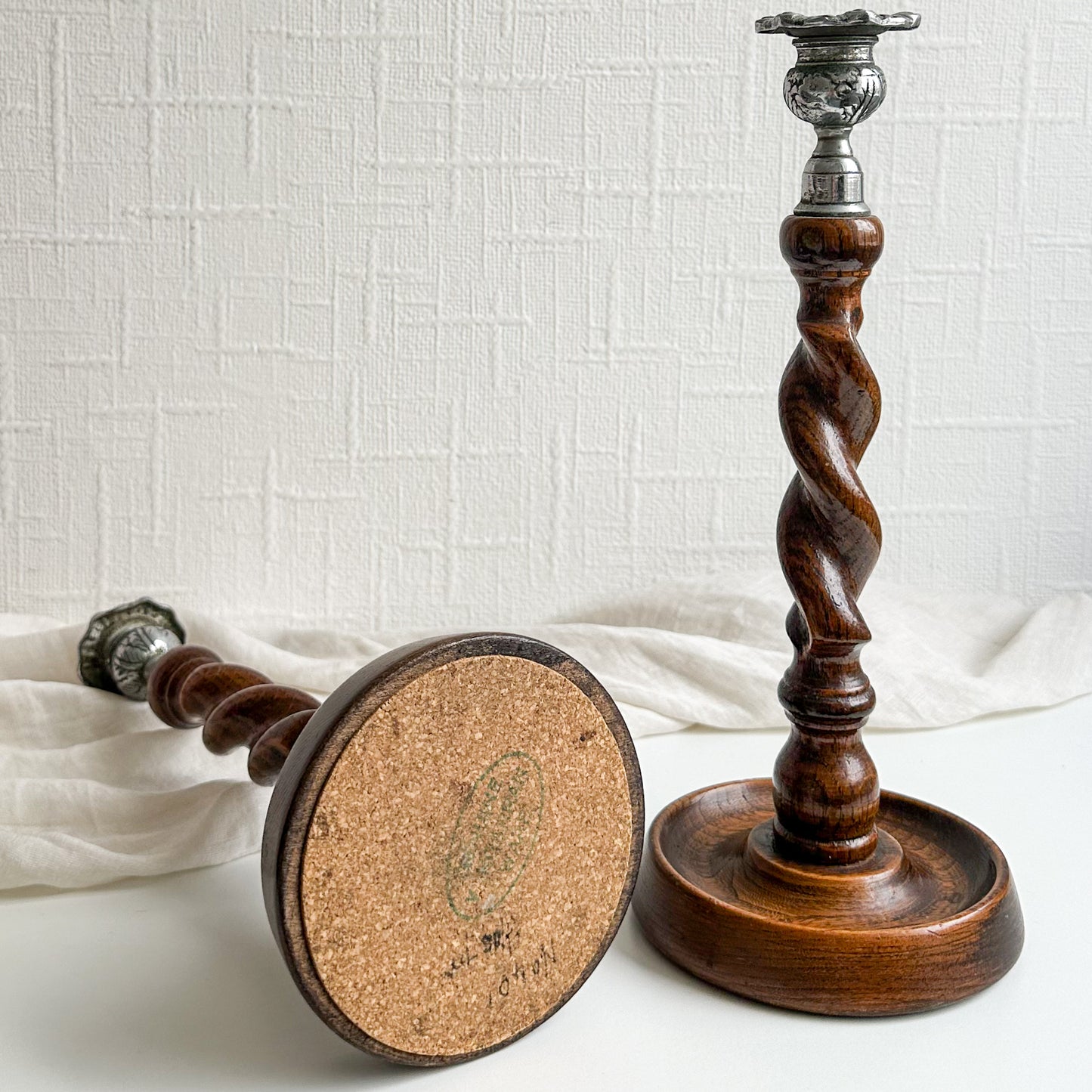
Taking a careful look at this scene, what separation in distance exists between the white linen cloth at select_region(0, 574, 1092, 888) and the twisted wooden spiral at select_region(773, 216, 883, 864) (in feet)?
0.88

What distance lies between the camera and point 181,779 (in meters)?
0.95

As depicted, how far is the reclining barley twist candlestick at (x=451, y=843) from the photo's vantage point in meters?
0.59

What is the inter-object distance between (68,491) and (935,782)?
2.32 feet

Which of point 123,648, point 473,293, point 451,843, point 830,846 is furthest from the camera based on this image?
point 473,293

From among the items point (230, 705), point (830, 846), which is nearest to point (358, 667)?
point (230, 705)

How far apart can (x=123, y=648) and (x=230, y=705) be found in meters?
0.24

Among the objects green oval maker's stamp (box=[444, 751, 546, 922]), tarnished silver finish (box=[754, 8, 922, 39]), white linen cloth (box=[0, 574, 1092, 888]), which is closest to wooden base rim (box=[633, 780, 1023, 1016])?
green oval maker's stamp (box=[444, 751, 546, 922])

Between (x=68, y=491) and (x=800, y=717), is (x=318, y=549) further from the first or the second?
(x=800, y=717)

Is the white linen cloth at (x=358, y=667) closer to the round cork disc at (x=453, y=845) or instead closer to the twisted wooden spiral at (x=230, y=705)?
the twisted wooden spiral at (x=230, y=705)

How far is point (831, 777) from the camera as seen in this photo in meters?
0.71

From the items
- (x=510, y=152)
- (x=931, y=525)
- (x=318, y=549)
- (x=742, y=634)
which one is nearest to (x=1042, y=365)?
(x=931, y=525)

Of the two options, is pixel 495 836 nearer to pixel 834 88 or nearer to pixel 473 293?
pixel 834 88

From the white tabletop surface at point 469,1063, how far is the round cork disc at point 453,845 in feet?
0.12

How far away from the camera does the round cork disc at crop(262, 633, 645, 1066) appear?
0.59m
